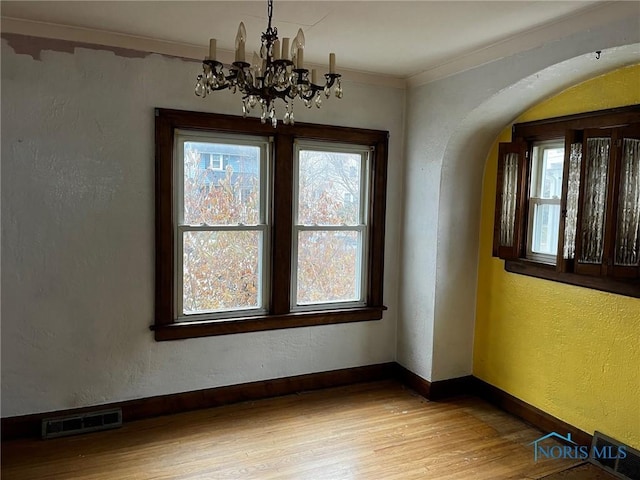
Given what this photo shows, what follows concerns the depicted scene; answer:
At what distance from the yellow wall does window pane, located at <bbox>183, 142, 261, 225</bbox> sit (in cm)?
189

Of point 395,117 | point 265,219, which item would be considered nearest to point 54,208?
point 265,219

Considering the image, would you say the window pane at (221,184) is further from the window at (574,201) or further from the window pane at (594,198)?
the window pane at (594,198)

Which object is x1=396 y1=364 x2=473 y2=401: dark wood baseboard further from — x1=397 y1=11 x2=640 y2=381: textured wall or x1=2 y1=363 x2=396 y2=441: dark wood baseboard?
x1=2 y1=363 x2=396 y2=441: dark wood baseboard

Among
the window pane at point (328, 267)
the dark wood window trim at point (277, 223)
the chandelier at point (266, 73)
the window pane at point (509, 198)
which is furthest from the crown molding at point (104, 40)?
the window pane at point (509, 198)

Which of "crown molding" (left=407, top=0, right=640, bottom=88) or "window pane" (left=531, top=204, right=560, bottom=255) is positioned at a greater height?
"crown molding" (left=407, top=0, right=640, bottom=88)

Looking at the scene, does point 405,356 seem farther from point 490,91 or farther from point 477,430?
point 490,91

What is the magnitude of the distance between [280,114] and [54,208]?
1.71 metres

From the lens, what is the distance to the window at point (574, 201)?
9.32ft

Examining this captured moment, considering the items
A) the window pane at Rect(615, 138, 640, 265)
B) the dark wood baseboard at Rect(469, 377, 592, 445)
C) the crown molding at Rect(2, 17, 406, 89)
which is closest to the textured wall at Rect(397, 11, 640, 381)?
the dark wood baseboard at Rect(469, 377, 592, 445)

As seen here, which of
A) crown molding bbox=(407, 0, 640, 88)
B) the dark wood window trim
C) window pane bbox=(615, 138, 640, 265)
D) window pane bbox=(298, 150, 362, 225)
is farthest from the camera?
window pane bbox=(298, 150, 362, 225)

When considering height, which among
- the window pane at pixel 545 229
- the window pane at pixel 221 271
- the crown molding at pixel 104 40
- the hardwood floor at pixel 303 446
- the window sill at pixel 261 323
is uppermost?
the crown molding at pixel 104 40

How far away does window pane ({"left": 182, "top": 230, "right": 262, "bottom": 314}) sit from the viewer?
3.67 m

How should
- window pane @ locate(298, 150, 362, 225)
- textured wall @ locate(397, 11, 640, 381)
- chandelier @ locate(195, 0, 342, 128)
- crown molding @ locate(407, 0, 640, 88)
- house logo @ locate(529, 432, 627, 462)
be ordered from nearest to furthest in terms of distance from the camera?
chandelier @ locate(195, 0, 342, 128)
crown molding @ locate(407, 0, 640, 88)
house logo @ locate(529, 432, 627, 462)
textured wall @ locate(397, 11, 640, 381)
window pane @ locate(298, 150, 362, 225)

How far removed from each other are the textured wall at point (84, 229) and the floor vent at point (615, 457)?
8.72 feet
